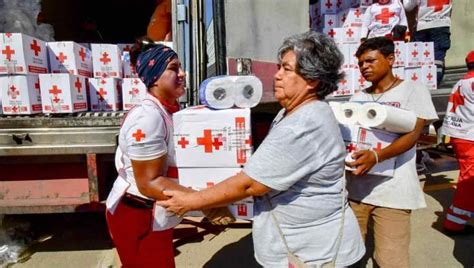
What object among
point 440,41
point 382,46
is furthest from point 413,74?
point 382,46

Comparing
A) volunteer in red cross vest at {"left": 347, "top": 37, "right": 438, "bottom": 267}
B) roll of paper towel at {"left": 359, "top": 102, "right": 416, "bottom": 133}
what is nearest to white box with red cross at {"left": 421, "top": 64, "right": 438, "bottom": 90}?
volunteer in red cross vest at {"left": 347, "top": 37, "right": 438, "bottom": 267}

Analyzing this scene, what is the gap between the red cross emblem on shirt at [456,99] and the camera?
3.20m

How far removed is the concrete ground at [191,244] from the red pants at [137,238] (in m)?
1.00

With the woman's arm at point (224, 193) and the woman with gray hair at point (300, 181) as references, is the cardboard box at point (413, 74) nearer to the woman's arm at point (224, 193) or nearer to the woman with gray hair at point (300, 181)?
the woman with gray hair at point (300, 181)

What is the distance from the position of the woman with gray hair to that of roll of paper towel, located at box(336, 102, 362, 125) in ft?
1.14

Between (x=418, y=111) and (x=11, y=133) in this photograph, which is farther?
(x=11, y=133)

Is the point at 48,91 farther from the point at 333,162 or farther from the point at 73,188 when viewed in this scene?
the point at 333,162

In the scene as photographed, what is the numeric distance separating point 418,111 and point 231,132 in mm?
1024

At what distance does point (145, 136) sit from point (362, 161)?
3.14 feet

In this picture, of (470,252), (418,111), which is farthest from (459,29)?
(418,111)

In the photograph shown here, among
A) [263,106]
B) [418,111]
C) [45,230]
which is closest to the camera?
[418,111]

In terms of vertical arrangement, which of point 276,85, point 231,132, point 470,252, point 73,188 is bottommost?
point 470,252

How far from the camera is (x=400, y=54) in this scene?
386 cm

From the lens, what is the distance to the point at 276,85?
4.29ft
